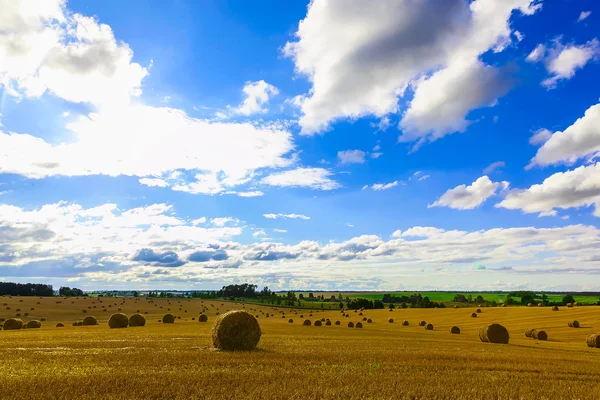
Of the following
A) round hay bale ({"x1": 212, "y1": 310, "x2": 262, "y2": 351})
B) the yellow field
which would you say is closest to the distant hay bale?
the yellow field

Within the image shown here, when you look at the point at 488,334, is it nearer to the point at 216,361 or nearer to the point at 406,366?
the point at 406,366

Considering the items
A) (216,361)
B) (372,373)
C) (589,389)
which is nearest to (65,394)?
(216,361)

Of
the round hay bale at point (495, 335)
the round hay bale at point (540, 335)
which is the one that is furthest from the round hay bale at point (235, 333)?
the round hay bale at point (540, 335)

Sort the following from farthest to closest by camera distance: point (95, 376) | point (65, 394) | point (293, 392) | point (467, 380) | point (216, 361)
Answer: point (216, 361)
point (467, 380)
point (95, 376)
point (293, 392)
point (65, 394)

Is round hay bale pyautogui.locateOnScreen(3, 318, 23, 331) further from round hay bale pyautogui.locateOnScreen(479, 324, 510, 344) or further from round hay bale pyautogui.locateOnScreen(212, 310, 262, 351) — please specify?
round hay bale pyautogui.locateOnScreen(479, 324, 510, 344)

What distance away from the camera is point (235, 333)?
2152 cm

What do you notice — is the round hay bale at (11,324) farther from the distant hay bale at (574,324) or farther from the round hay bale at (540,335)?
the distant hay bale at (574,324)

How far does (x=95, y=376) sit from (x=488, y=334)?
2953 cm

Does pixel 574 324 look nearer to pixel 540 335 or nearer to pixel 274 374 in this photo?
pixel 540 335

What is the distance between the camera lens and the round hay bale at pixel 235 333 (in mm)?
21375

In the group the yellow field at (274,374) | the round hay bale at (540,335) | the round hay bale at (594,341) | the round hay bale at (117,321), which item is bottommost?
the round hay bale at (540,335)

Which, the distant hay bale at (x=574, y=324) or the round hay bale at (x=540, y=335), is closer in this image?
the round hay bale at (x=540, y=335)

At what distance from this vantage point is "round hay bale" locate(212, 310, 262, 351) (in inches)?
842

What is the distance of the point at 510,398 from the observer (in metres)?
11.5
